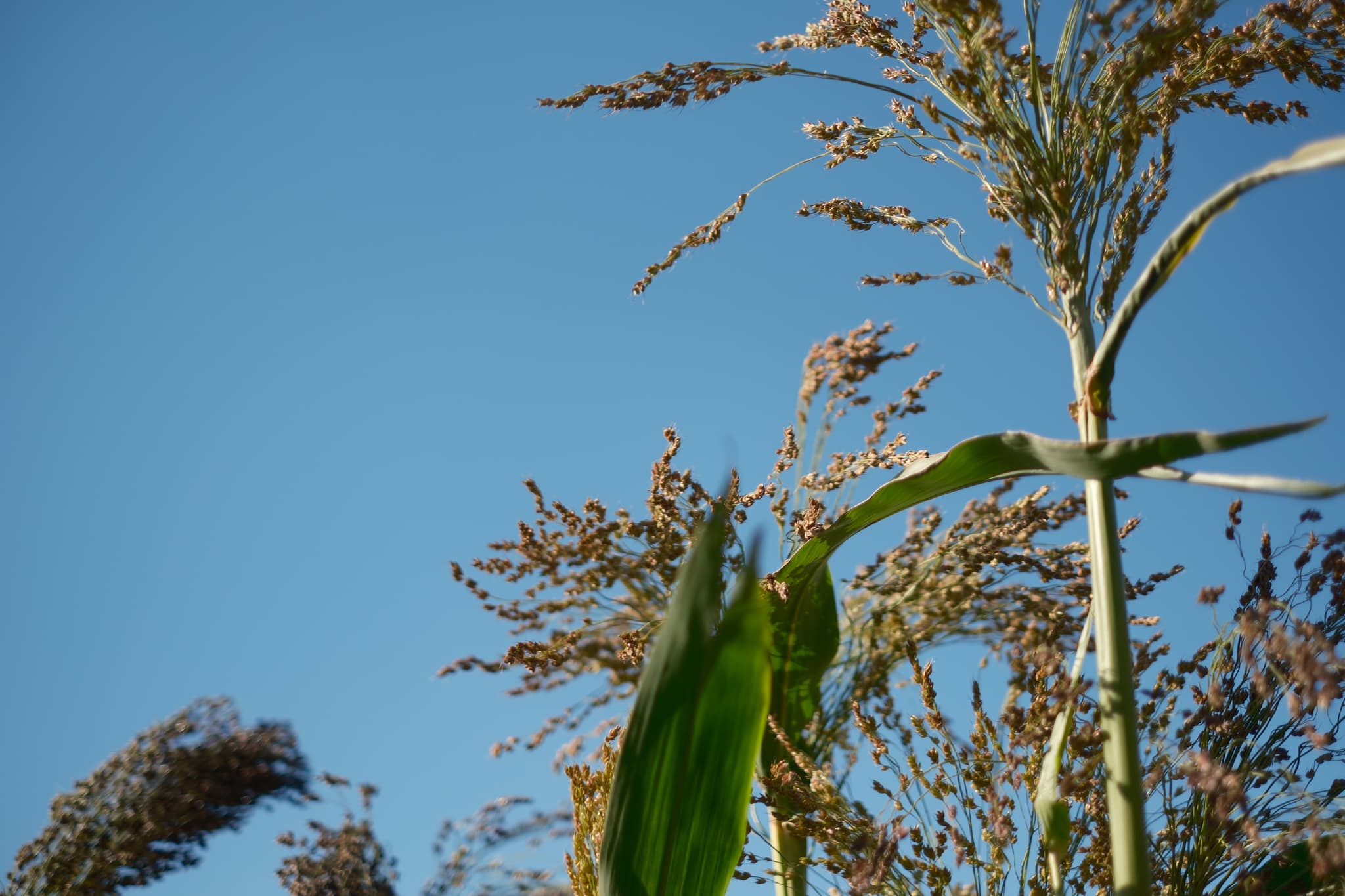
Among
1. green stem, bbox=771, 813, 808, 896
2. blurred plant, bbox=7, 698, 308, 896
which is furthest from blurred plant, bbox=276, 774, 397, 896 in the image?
green stem, bbox=771, 813, 808, 896

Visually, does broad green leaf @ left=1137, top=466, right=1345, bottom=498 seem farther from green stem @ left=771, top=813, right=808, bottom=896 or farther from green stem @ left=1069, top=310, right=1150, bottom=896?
green stem @ left=771, top=813, right=808, bottom=896

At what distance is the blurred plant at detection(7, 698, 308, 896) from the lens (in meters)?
2.19

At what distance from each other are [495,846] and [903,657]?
1116 mm

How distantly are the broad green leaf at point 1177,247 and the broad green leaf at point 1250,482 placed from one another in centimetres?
15

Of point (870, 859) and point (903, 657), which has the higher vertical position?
point (903, 657)

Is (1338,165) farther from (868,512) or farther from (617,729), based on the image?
(617,729)

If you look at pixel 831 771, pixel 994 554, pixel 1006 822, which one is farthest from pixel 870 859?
pixel 831 771

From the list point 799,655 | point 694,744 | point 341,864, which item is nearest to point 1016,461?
point 694,744

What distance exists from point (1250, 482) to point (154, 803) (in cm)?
232

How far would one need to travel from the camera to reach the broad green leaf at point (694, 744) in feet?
2.33

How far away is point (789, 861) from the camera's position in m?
1.34

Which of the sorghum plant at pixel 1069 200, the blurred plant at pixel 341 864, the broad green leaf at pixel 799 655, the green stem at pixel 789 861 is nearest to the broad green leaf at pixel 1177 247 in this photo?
the sorghum plant at pixel 1069 200

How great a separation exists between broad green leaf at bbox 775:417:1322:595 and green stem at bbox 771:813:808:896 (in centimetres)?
43

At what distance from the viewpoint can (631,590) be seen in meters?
1.94
